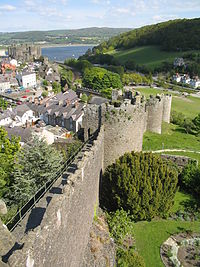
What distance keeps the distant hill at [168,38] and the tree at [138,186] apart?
428 ft

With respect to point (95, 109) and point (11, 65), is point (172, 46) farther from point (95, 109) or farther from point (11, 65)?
point (95, 109)

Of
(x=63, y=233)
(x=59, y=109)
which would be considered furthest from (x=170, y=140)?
(x=59, y=109)

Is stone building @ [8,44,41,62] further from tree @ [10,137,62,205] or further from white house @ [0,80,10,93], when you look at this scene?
tree @ [10,137,62,205]

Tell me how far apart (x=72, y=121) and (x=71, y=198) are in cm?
3195

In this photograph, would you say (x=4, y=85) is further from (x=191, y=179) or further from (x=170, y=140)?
(x=191, y=179)

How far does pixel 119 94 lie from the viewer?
897 inches

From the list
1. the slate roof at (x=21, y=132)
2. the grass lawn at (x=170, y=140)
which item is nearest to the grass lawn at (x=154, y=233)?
the grass lawn at (x=170, y=140)

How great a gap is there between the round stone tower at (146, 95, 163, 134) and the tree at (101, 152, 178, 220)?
35.3 feet

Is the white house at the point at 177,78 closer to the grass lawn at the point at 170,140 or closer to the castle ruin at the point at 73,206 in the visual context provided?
the grass lawn at the point at 170,140

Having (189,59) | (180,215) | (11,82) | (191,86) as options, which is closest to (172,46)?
(189,59)

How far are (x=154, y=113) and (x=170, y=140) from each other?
9.89 feet

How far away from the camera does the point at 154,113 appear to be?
2506 cm

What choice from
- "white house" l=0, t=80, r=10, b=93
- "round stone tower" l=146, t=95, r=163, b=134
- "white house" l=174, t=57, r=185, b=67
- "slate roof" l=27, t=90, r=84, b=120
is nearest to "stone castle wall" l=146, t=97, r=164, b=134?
"round stone tower" l=146, t=95, r=163, b=134

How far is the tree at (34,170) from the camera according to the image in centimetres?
1448
